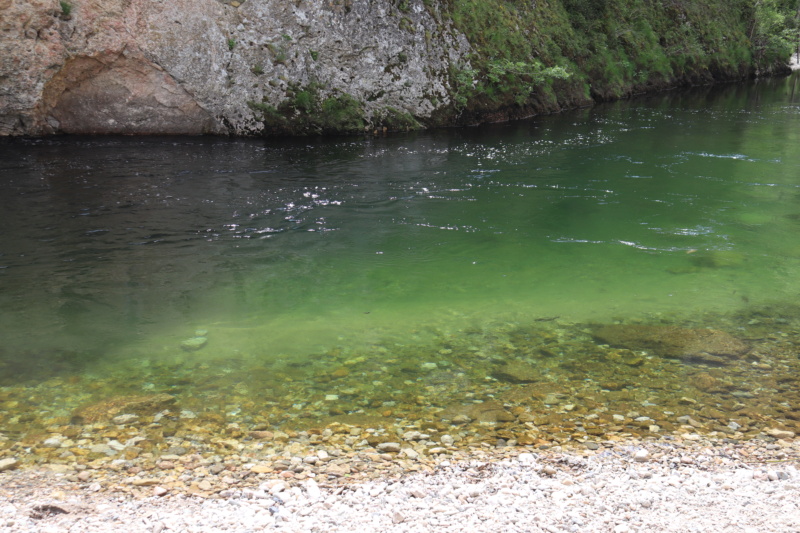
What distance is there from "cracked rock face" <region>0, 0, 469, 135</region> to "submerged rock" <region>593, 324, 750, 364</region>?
1406cm

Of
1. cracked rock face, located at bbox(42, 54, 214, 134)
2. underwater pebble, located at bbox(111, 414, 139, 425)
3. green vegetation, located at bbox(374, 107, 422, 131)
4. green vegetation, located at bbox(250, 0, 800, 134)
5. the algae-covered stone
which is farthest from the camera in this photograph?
green vegetation, located at bbox(374, 107, 422, 131)

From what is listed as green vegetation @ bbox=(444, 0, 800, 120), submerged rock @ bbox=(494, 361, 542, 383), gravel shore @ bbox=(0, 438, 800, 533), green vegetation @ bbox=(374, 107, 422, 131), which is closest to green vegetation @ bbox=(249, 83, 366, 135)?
green vegetation @ bbox=(374, 107, 422, 131)

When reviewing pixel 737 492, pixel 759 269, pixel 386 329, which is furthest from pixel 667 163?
pixel 737 492

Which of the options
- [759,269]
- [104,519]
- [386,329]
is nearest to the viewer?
[104,519]

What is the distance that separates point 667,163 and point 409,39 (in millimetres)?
8954

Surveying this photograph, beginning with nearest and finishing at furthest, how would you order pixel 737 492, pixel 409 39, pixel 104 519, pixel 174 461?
pixel 104 519 → pixel 737 492 → pixel 174 461 → pixel 409 39

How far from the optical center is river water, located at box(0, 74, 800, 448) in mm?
6172

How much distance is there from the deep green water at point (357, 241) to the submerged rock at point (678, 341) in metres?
0.42

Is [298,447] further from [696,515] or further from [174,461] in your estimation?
[696,515]

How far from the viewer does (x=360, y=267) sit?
29.8 ft

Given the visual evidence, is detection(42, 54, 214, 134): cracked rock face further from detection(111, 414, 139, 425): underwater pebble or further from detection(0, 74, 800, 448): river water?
detection(111, 414, 139, 425): underwater pebble

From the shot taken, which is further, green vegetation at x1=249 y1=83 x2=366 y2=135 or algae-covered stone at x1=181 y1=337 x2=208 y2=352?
green vegetation at x1=249 y1=83 x2=366 y2=135

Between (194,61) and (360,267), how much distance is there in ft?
37.7

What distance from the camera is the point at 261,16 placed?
18406 millimetres
